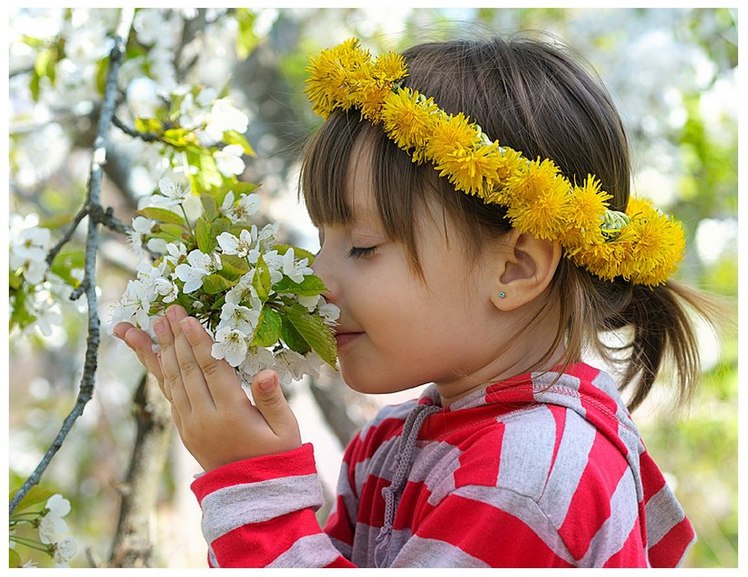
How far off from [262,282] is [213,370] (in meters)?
0.15

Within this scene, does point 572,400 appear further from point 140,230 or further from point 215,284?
point 140,230

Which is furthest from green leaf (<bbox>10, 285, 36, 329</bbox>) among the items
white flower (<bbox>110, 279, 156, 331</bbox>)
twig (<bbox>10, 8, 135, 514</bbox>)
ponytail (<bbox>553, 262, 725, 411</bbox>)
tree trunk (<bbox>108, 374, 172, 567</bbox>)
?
ponytail (<bbox>553, 262, 725, 411</bbox>)

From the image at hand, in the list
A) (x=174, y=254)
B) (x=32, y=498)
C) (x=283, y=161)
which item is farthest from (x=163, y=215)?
(x=283, y=161)

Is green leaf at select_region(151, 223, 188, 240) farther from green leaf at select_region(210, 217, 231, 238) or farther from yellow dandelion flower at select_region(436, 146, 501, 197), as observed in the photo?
yellow dandelion flower at select_region(436, 146, 501, 197)

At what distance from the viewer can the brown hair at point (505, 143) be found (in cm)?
116

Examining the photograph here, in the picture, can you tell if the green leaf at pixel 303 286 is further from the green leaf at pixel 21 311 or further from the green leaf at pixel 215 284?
the green leaf at pixel 21 311

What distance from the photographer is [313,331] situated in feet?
3.54

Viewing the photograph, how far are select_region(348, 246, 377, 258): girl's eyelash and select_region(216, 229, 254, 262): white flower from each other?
0.52 ft

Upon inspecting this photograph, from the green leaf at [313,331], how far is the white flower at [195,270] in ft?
0.38

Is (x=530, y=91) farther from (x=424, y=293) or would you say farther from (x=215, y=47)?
(x=215, y=47)

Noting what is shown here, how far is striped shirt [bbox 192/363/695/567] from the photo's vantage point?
99 cm

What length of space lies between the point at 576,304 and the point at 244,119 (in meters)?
0.66

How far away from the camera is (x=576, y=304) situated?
1208 millimetres

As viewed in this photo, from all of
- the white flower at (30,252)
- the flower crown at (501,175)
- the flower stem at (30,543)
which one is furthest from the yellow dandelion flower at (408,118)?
the flower stem at (30,543)
